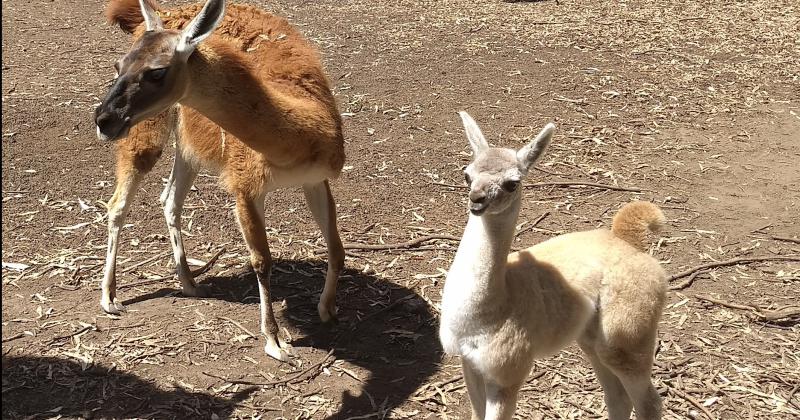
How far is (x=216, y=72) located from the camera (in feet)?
14.0

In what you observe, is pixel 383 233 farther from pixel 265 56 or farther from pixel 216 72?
pixel 216 72

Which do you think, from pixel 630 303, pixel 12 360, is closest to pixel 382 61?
pixel 12 360

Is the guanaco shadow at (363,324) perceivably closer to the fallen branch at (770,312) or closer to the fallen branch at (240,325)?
the fallen branch at (240,325)

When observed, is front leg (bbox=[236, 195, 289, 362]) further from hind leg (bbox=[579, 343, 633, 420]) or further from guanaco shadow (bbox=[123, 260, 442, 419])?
hind leg (bbox=[579, 343, 633, 420])

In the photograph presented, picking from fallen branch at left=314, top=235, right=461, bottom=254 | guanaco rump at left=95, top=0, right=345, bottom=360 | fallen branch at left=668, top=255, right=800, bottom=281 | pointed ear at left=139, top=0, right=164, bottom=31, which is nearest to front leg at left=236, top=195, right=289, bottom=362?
guanaco rump at left=95, top=0, right=345, bottom=360

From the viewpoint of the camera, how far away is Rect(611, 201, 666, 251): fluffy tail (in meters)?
3.78

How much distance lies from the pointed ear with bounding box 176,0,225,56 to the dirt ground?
185 centimetres

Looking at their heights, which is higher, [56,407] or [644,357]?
[644,357]

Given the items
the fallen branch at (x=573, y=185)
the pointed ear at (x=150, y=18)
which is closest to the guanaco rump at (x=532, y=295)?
the pointed ear at (x=150, y=18)

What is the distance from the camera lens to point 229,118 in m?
4.31

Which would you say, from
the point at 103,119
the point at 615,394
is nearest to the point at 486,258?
the point at 615,394

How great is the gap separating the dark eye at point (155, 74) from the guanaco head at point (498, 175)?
1683mm

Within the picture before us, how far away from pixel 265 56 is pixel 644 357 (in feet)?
9.63

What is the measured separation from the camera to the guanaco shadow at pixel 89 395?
429 centimetres
